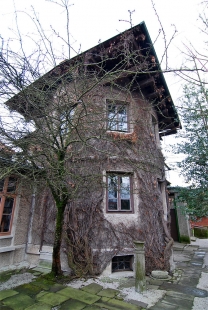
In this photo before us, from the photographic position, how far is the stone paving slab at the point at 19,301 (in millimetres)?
3672

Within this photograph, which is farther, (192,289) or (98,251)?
(98,251)

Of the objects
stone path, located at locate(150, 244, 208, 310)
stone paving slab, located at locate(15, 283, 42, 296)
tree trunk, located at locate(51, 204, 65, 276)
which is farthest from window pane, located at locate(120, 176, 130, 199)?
stone paving slab, located at locate(15, 283, 42, 296)

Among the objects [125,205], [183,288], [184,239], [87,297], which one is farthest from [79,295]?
[184,239]

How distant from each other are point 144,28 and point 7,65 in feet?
17.2

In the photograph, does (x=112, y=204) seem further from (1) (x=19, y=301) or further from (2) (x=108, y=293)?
(1) (x=19, y=301)

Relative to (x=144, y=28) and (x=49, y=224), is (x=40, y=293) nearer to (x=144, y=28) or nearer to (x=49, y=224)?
(x=49, y=224)

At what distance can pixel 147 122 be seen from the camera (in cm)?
787

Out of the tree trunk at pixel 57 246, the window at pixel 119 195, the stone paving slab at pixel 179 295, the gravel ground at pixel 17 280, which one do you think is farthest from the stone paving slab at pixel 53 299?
the window at pixel 119 195

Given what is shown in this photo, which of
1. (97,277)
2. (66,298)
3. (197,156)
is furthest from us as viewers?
(197,156)

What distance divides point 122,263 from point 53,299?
102 inches

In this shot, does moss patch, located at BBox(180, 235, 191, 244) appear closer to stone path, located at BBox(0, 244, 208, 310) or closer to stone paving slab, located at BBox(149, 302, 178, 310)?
stone path, located at BBox(0, 244, 208, 310)

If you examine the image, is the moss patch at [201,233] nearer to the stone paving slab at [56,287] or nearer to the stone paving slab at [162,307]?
the stone paving slab at [162,307]

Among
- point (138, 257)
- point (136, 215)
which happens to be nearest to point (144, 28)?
point (136, 215)

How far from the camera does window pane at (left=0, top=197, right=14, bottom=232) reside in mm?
6312
